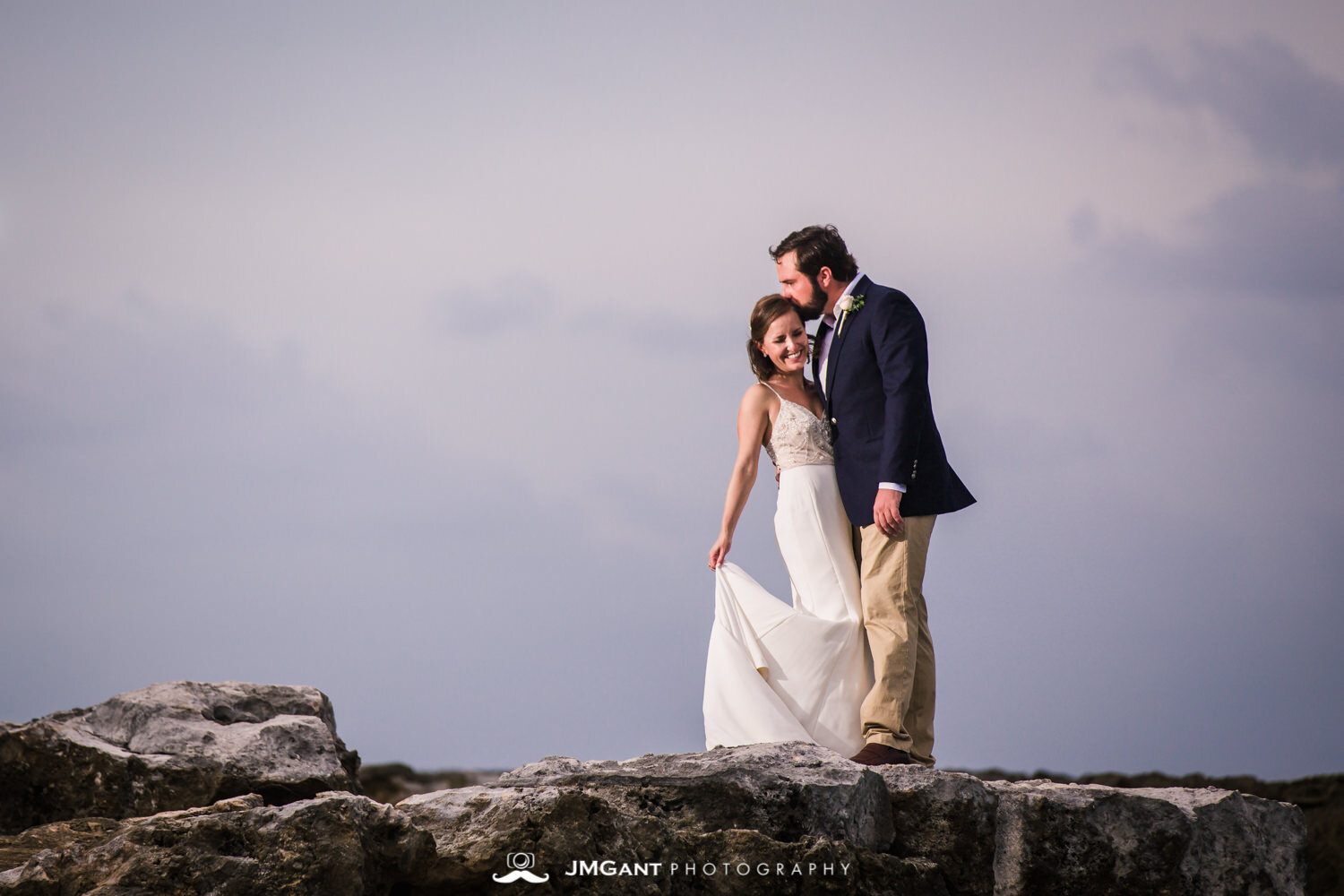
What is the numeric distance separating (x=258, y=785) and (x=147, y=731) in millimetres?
866

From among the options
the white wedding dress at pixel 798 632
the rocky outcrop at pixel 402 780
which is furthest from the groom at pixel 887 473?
the rocky outcrop at pixel 402 780

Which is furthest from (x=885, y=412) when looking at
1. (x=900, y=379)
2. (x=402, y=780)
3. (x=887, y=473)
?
(x=402, y=780)

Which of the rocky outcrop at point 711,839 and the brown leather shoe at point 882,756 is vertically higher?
the brown leather shoe at point 882,756

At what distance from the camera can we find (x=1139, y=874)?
498cm

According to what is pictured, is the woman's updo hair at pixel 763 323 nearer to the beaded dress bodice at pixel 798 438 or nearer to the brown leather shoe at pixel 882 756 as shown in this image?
the beaded dress bodice at pixel 798 438

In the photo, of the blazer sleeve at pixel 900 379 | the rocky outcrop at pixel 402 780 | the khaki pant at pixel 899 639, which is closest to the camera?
the khaki pant at pixel 899 639

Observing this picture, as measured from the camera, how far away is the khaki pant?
571cm

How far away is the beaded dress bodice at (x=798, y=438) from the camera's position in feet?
20.4

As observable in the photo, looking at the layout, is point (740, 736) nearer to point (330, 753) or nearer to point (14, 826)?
point (330, 753)

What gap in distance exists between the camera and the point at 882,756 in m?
5.61

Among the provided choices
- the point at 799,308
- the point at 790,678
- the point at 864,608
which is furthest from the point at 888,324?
the point at 790,678

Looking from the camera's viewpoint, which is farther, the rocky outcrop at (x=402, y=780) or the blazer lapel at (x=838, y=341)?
the rocky outcrop at (x=402, y=780)

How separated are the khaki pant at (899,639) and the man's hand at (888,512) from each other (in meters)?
0.06

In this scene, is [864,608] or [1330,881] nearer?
[864,608]
